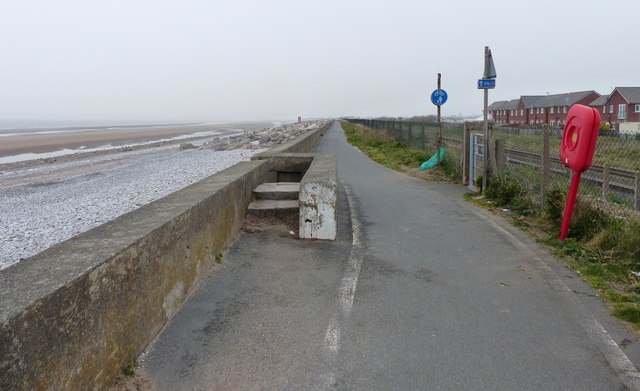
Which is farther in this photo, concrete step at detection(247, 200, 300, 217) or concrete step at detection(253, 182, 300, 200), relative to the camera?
concrete step at detection(253, 182, 300, 200)

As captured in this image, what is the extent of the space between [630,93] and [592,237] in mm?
59932

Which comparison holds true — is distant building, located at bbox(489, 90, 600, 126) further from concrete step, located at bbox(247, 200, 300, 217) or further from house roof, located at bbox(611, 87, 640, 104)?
concrete step, located at bbox(247, 200, 300, 217)

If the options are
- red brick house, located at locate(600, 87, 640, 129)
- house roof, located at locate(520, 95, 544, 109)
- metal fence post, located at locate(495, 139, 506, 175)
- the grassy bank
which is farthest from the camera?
house roof, located at locate(520, 95, 544, 109)

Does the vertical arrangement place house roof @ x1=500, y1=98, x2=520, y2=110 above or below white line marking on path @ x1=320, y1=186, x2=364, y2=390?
above

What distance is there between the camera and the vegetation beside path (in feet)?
16.7

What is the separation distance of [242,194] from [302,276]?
2047 mm

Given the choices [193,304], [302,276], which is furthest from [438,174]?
[193,304]

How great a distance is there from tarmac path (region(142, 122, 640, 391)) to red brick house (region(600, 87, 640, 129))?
5862 centimetres

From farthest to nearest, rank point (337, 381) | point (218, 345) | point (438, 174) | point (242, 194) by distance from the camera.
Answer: point (438, 174) < point (242, 194) < point (218, 345) < point (337, 381)

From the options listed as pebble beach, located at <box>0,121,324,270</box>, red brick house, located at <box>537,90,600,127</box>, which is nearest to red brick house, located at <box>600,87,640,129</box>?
red brick house, located at <box>537,90,600,127</box>

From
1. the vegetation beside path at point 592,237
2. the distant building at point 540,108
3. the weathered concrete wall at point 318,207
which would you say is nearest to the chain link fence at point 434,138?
the vegetation beside path at point 592,237

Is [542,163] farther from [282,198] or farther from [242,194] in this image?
[242,194]

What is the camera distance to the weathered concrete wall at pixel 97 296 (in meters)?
2.41

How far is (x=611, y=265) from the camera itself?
5773 mm
